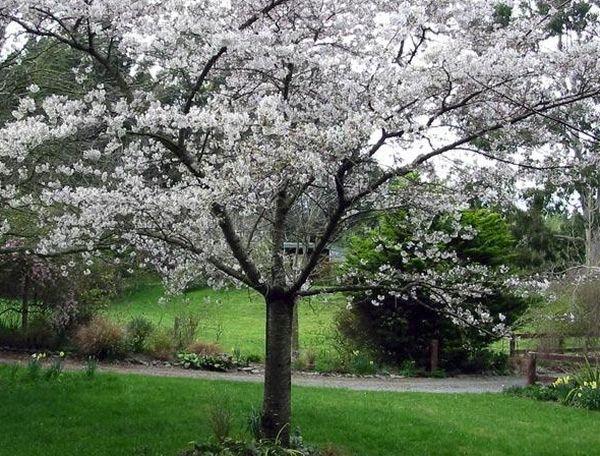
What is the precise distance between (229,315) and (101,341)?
1157 cm

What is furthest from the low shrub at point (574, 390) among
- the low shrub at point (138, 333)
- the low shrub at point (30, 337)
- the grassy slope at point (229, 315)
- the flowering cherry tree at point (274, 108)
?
the low shrub at point (30, 337)

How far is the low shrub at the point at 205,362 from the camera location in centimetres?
1340

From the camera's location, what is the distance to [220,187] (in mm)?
5602

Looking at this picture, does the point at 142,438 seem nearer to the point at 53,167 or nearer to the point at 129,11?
the point at 53,167

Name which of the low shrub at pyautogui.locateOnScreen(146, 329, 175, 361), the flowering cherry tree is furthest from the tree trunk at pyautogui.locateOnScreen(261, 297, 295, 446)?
the low shrub at pyautogui.locateOnScreen(146, 329, 175, 361)

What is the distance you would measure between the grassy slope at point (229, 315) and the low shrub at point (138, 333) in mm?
964

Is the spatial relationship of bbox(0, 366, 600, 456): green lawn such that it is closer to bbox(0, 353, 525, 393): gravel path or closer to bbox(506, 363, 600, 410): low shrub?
bbox(506, 363, 600, 410): low shrub

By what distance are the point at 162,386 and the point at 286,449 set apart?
4331mm

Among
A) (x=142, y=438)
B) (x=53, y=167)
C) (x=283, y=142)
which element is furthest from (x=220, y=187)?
(x=53, y=167)

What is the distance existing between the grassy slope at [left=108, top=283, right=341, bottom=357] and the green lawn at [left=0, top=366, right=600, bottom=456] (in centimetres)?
498

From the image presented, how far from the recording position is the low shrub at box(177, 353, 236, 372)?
13398 mm

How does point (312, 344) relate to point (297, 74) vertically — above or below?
below

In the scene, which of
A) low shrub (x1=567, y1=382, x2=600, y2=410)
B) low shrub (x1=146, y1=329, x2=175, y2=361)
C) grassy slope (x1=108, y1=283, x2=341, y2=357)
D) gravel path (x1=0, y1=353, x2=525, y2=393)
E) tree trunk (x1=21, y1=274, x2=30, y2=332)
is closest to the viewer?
low shrub (x1=567, y1=382, x2=600, y2=410)

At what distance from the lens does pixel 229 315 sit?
2486cm
